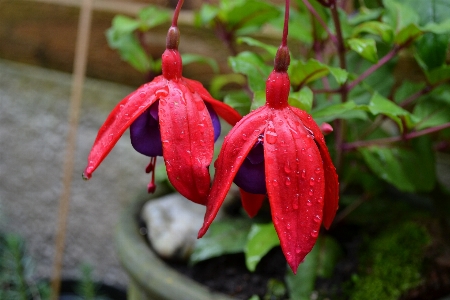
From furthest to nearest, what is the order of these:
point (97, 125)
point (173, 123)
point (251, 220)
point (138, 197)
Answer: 1. point (97, 125)
2. point (138, 197)
3. point (251, 220)
4. point (173, 123)

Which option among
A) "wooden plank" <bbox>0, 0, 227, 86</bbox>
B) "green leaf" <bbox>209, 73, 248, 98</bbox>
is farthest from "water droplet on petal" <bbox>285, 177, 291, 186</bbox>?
"wooden plank" <bbox>0, 0, 227, 86</bbox>

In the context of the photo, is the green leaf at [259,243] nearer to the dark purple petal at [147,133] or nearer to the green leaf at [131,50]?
the dark purple petal at [147,133]

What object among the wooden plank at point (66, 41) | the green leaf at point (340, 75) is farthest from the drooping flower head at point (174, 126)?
the wooden plank at point (66, 41)

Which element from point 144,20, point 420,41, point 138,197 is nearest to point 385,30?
point 420,41

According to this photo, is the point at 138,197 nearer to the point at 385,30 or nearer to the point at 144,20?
the point at 144,20

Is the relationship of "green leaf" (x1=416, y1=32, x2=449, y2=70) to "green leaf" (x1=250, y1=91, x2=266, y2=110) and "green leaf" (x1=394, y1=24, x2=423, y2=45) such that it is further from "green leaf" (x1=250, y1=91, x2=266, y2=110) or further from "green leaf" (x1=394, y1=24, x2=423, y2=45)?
"green leaf" (x1=250, y1=91, x2=266, y2=110)

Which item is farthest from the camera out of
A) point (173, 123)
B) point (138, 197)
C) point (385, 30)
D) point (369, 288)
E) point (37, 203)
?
point (37, 203)
